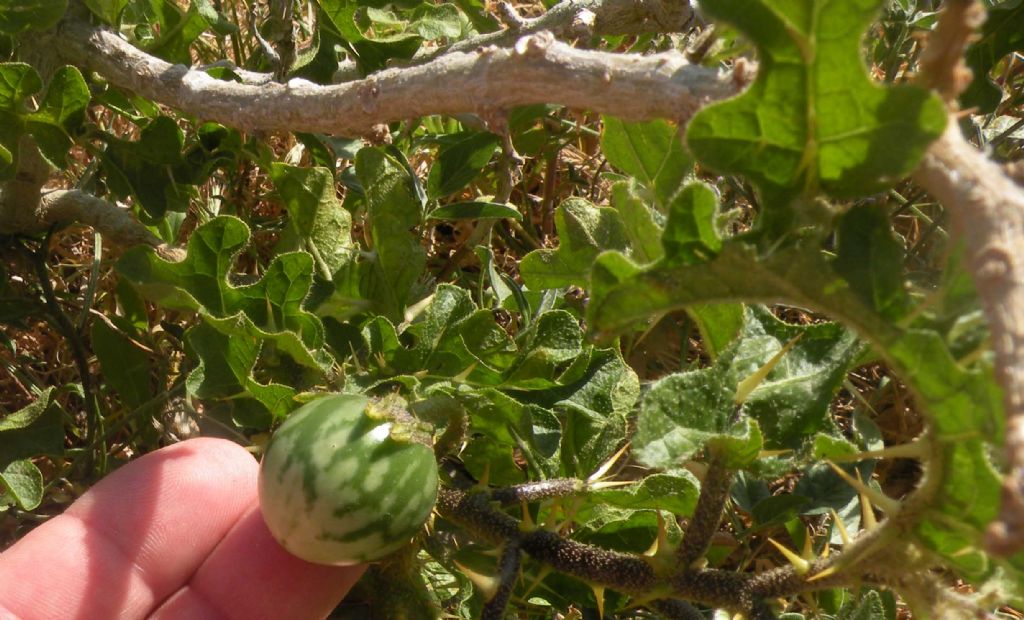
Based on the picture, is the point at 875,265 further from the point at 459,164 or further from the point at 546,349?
the point at 459,164

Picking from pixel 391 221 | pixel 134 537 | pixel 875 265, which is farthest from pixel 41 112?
pixel 875 265

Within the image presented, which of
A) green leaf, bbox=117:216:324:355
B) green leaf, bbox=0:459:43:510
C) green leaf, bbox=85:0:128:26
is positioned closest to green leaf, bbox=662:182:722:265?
green leaf, bbox=117:216:324:355

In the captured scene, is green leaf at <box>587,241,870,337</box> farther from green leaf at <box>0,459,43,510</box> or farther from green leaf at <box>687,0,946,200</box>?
green leaf at <box>0,459,43,510</box>

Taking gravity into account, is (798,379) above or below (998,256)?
below

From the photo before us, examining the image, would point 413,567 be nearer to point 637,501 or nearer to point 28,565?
point 637,501

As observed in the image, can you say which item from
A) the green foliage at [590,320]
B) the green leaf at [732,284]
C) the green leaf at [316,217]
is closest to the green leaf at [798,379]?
the green foliage at [590,320]

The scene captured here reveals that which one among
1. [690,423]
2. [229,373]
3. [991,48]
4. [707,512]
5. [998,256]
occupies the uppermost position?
[991,48]

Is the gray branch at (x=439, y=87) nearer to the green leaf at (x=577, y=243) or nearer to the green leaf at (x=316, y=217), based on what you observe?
the green leaf at (x=316, y=217)
